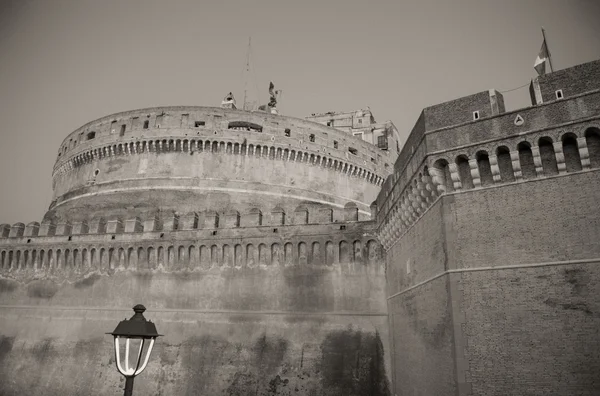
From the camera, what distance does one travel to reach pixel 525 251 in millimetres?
7719

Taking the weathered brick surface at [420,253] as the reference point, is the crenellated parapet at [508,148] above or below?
above

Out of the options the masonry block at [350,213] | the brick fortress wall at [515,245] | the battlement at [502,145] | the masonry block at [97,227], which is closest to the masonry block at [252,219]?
the masonry block at [350,213]

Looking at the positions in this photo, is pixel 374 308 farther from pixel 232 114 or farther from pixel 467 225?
pixel 232 114

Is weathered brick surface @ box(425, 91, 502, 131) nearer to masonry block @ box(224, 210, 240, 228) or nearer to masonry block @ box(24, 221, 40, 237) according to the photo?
masonry block @ box(224, 210, 240, 228)

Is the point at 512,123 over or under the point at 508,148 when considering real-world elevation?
over

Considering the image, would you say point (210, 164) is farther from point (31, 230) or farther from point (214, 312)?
point (214, 312)

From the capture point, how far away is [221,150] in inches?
1022

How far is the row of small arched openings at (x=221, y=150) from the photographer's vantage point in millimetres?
25938

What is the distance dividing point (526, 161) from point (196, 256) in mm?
13049

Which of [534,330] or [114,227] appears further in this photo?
[114,227]

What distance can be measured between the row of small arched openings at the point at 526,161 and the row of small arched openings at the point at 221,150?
18191 mm

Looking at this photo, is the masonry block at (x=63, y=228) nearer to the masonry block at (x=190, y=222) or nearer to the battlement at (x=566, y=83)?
the masonry block at (x=190, y=222)

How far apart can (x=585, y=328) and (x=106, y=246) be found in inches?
706

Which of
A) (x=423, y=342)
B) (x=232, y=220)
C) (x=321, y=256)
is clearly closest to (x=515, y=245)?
(x=423, y=342)
